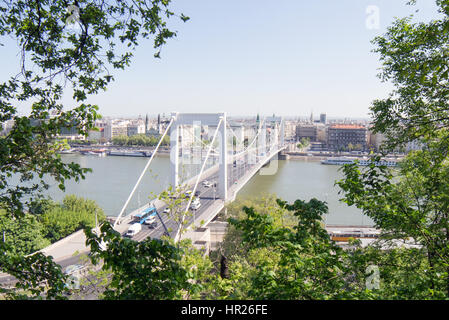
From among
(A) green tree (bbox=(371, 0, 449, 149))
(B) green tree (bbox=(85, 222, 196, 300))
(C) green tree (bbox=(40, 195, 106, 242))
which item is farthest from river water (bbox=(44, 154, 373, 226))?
(B) green tree (bbox=(85, 222, 196, 300))

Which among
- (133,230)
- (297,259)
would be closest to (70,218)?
(133,230)

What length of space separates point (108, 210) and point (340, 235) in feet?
18.6

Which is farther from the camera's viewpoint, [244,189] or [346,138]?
[346,138]

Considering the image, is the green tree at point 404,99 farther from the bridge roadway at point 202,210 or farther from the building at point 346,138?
the building at point 346,138

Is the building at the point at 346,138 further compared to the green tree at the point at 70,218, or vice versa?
the building at the point at 346,138

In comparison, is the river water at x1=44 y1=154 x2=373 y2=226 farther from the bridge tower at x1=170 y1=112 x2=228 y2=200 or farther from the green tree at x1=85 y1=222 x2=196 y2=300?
the green tree at x1=85 y1=222 x2=196 y2=300

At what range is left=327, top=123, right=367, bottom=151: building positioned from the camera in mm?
27797

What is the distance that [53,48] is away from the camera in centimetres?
126

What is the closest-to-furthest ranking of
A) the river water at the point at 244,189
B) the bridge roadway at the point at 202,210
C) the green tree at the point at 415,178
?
1. the green tree at the point at 415,178
2. the bridge roadway at the point at 202,210
3. the river water at the point at 244,189

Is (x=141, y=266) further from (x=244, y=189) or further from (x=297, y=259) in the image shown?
(x=244, y=189)

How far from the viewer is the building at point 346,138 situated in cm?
2780

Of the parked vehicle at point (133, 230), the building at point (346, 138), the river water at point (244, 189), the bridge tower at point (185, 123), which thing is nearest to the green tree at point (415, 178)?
the parked vehicle at point (133, 230)

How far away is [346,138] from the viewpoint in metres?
29.0

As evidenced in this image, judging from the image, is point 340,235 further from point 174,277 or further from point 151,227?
point 174,277
